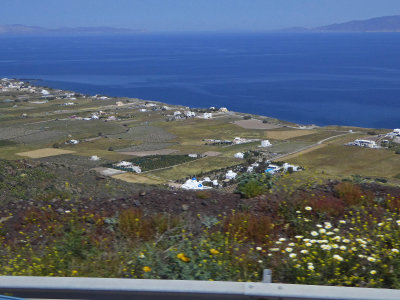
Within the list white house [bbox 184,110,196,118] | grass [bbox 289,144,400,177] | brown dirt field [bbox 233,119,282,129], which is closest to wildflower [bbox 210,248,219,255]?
grass [bbox 289,144,400,177]

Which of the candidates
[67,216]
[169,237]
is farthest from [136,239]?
[67,216]

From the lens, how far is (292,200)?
18.3 feet

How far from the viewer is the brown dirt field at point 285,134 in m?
45.1

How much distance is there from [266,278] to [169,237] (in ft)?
6.21

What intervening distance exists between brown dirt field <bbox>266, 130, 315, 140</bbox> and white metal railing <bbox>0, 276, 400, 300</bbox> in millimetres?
42492

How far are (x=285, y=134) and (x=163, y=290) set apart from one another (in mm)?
44791

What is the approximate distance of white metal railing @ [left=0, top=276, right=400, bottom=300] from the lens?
2.59m

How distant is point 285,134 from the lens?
46.4 meters

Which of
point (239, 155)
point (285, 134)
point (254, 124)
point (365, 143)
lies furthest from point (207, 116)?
point (365, 143)

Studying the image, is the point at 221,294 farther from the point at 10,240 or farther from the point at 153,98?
the point at 153,98

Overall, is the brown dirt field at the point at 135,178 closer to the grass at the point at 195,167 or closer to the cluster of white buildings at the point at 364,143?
the grass at the point at 195,167

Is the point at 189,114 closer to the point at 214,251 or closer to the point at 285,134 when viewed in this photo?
Result: the point at 285,134

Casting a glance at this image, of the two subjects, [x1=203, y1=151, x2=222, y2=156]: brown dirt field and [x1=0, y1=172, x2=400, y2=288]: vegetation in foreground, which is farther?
[x1=203, y1=151, x2=222, y2=156]: brown dirt field

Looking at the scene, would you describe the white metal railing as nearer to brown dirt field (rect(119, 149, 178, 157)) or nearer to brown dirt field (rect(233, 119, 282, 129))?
brown dirt field (rect(119, 149, 178, 157))
